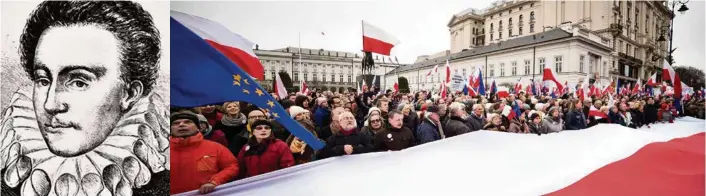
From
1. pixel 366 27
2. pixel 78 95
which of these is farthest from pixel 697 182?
pixel 78 95

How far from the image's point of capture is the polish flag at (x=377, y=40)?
3.49 m

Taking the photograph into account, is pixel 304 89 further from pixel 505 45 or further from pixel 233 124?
pixel 505 45

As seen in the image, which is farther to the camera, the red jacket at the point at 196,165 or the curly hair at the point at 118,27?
the red jacket at the point at 196,165

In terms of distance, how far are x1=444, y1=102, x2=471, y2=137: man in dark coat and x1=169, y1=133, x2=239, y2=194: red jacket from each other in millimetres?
2036

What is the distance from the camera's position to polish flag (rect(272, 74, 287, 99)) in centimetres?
368

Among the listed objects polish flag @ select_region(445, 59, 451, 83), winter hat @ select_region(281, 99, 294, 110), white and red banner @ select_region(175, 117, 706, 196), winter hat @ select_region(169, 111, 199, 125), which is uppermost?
polish flag @ select_region(445, 59, 451, 83)

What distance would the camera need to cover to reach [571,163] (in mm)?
3049

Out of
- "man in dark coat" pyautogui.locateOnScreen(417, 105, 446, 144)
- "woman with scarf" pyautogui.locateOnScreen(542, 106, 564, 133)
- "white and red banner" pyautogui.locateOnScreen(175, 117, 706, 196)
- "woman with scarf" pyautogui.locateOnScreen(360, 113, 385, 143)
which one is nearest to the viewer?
"white and red banner" pyautogui.locateOnScreen(175, 117, 706, 196)

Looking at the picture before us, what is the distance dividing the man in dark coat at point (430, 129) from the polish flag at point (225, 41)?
1.51m

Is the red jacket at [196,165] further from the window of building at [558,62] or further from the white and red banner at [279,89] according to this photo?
the window of building at [558,62]

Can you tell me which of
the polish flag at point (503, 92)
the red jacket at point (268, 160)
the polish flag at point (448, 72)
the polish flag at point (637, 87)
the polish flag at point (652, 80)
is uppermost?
the polish flag at point (448, 72)

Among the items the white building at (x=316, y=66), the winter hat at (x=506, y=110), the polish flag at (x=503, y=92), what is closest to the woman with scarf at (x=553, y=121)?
the winter hat at (x=506, y=110)

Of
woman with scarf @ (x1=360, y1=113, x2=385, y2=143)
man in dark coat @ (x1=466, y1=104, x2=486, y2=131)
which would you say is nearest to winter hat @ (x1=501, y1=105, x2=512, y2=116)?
man in dark coat @ (x1=466, y1=104, x2=486, y2=131)

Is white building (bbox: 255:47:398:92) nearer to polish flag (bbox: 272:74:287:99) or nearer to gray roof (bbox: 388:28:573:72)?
polish flag (bbox: 272:74:287:99)
